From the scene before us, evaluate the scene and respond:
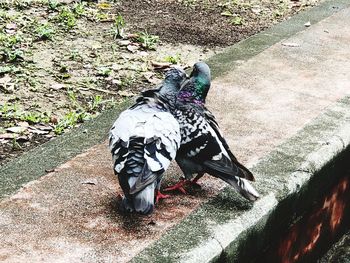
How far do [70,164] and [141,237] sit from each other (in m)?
0.79

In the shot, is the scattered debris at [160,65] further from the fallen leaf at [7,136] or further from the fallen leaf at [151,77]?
the fallen leaf at [7,136]

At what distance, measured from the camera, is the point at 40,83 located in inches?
201

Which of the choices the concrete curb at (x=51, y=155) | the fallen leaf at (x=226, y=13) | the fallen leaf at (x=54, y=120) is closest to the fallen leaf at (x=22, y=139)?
the fallen leaf at (x=54, y=120)

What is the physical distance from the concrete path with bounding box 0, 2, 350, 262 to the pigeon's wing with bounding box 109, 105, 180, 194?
10.0 inches

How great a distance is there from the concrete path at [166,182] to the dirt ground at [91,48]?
859 mm

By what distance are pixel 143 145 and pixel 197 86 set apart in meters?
0.55

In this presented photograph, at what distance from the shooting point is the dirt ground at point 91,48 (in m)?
4.65

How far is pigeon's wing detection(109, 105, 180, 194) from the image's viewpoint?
2.72 metres

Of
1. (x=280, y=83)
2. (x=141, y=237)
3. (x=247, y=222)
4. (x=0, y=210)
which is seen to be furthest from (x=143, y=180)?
(x=280, y=83)

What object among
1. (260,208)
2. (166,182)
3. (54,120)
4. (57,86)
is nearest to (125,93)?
(57,86)

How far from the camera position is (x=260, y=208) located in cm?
299

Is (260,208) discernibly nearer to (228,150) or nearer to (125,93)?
(228,150)

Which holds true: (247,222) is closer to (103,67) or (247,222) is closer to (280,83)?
(280,83)

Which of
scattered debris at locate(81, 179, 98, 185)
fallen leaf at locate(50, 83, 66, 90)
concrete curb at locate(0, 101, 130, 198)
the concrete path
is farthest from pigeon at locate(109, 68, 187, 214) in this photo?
fallen leaf at locate(50, 83, 66, 90)
